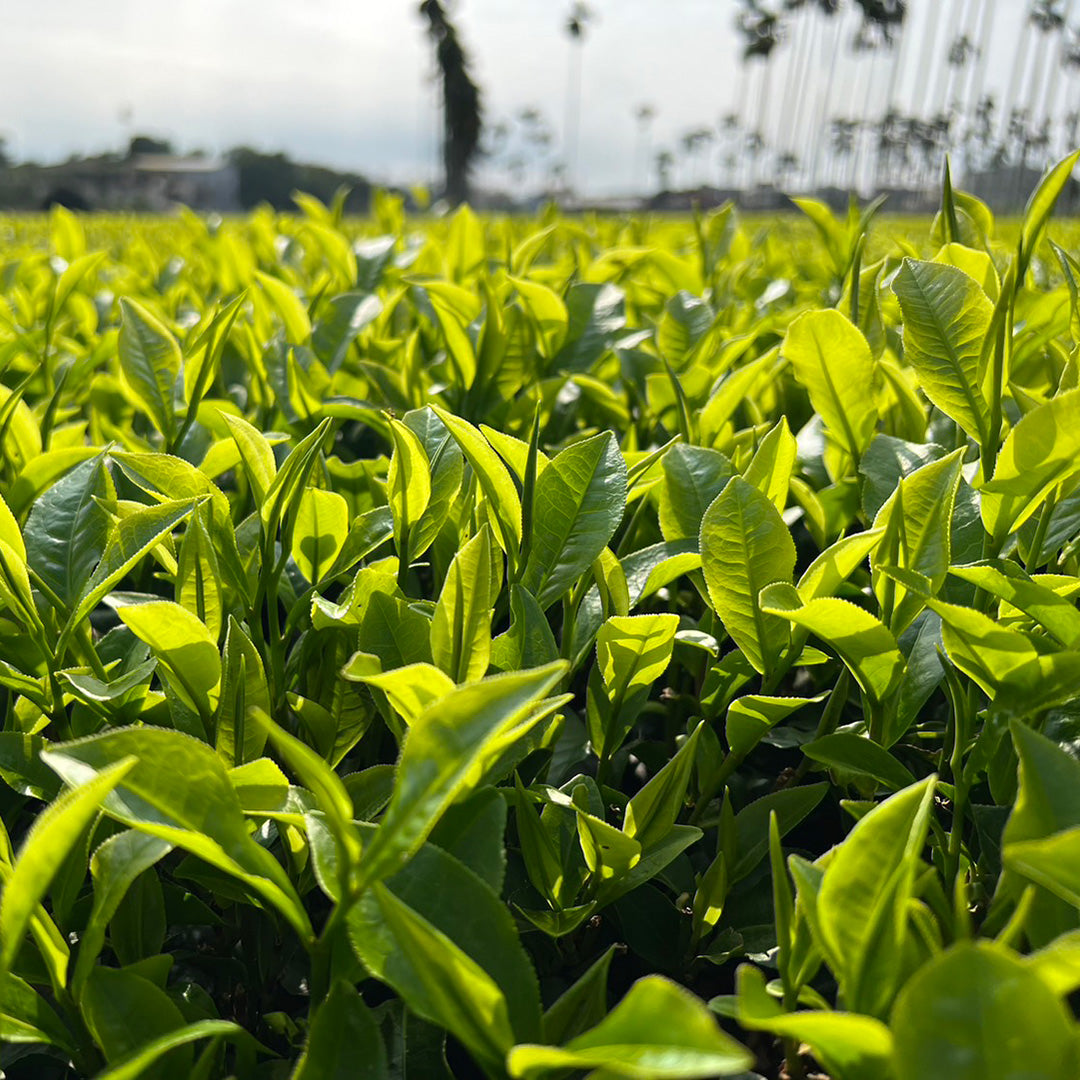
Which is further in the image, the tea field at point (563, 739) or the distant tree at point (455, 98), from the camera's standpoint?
the distant tree at point (455, 98)

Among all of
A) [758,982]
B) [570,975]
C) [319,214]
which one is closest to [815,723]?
[570,975]

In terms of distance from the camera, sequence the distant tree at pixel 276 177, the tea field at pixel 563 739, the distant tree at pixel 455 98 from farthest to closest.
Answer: the distant tree at pixel 276 177
the distant tree at pixel 455 98
the tea field at pixel 563 739

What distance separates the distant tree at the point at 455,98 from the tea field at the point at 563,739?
45.4m

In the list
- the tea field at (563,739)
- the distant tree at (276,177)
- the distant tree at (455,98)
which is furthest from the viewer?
the distant tree at (276,177)

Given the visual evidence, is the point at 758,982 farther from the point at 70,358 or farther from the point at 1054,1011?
the point at 70,358

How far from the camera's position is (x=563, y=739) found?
949 mm

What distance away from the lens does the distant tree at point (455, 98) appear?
151ft

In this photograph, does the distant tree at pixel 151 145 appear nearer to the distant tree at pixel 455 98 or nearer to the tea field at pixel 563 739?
the distant tree at pixel 455 98

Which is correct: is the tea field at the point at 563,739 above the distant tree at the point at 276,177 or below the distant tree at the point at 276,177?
below

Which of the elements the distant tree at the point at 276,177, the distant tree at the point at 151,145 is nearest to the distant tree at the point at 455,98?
the distant tree at the point at 276,177

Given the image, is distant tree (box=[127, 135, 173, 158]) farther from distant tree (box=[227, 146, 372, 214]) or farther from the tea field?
the tea field

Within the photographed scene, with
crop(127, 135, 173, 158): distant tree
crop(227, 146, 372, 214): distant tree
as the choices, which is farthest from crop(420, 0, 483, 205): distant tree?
crop(127, 135, 173, 158): distant tree

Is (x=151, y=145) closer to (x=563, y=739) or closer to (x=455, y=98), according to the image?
(x=455, y=98)

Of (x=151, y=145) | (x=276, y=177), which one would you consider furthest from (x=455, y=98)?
(x=151, y=145)
